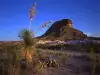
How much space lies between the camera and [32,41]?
355 inches

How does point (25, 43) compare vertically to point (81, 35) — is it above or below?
below

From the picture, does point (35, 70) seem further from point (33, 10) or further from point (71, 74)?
point (33, 10)

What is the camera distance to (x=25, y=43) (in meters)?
8.91

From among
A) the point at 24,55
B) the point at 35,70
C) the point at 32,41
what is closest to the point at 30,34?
the point at 32,41

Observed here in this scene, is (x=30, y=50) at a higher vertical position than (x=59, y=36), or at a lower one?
lower

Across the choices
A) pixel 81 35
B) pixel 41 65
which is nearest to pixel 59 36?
pixel 81 35

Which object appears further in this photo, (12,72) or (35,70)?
(35,70)

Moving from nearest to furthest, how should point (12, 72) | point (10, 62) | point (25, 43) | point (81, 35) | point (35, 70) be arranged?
point (12, 72) → point (10, 62) → point (35, 70) → point (25, 43) → point (81, 35)

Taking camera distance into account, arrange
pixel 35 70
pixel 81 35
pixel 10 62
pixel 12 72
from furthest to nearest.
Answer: pixel 81 35 → pixel 35 70 → pixel 10 62 → pixel 12 72

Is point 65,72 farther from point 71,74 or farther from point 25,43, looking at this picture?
point 25,43

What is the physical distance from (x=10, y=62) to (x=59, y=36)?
2488 inches

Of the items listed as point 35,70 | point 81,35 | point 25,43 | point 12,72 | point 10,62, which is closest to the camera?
point 12,72

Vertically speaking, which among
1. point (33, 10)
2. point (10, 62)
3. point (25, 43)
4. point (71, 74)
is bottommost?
point (71, 74)

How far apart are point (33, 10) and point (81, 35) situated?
6253 cm
